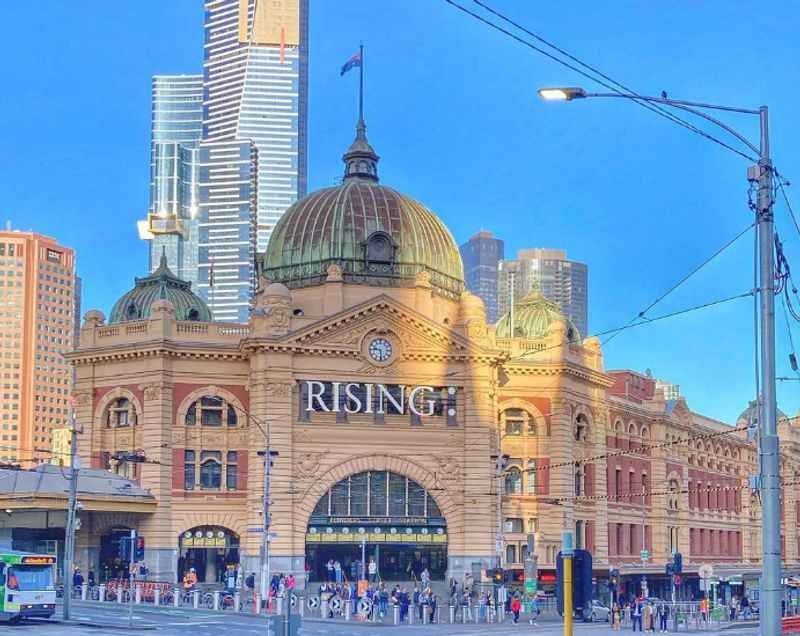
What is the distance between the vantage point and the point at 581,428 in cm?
9344

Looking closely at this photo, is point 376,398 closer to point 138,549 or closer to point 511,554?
point 511,554

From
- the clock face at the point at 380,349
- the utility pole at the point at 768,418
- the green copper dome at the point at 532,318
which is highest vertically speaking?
the green copper dome at the point at 532,318

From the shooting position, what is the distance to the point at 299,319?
83500 millimetres

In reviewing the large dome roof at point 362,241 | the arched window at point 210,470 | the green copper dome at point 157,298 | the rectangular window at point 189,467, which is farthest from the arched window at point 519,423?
the green copper dome at point 157,298

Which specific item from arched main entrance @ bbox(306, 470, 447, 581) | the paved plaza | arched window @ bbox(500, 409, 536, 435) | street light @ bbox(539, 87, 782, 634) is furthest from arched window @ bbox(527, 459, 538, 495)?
street light @ bbox(539, 87, 782, 634)

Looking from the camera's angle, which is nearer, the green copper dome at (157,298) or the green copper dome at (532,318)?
the green copper dome at (157,298)

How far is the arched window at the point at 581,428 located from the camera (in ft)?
305

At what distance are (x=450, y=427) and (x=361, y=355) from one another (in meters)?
7.14

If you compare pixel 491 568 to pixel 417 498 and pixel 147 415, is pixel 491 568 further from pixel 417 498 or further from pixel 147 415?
pixel 147 415

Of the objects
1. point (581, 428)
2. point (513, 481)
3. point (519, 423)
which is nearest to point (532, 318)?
point (581, 428)

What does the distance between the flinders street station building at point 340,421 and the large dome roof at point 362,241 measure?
147 mm

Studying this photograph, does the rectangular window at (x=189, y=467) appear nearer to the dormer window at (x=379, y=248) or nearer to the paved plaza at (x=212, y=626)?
the paved plaza at (x=212, y=626)

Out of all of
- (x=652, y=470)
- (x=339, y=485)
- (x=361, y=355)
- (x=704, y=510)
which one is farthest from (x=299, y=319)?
(x=704, y=510)

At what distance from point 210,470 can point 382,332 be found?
13.2 m
